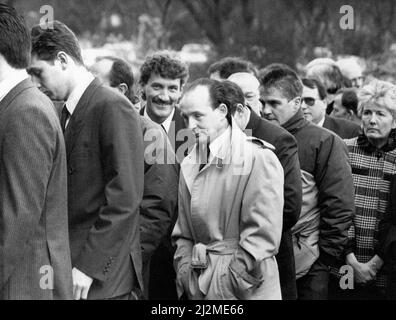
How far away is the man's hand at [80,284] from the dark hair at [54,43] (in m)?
0.91

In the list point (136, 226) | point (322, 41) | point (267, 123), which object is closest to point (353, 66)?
point (322, 41)

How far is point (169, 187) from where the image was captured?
13.6 feet

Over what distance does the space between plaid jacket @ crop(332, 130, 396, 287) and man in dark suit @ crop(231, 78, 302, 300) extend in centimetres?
63

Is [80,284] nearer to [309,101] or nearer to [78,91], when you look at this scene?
[78,91]

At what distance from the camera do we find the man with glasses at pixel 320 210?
4734 millimetres

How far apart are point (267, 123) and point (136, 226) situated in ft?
4.25

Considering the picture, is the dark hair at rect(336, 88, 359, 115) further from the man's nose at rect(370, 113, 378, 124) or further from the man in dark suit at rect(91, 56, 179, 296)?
the man in dark suit at rect(91, 56, 179, 296)

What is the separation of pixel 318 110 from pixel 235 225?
93.0 inches

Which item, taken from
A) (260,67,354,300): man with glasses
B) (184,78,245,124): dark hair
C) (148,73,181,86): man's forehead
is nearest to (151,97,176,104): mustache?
(148,73,181,86): man's forehead

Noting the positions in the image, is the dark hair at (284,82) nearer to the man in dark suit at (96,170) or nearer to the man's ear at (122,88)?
the man's ear at (122,88)

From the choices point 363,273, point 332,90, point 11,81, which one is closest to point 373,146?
point 363,273

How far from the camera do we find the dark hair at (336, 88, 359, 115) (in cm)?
688

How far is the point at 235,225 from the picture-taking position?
385 centimetres
